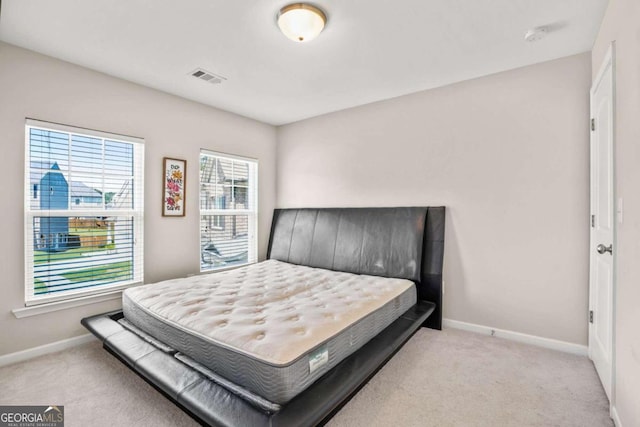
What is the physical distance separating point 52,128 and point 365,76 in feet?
9.30

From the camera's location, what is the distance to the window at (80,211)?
255 centimetres

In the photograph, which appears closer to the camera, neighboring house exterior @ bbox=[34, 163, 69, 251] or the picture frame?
neighboring house exterior @ bbox=[34, 163, 69, 251]

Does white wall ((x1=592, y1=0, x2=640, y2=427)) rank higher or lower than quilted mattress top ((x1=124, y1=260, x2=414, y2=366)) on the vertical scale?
higher

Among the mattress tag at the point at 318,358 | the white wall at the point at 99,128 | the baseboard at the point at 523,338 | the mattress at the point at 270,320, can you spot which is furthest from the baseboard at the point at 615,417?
the white wall at the point at 99,128

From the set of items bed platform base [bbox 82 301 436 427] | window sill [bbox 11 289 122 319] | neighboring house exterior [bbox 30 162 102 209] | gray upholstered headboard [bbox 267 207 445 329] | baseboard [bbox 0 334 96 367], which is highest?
neighboring house exterior [bbox 30 162 102 209]

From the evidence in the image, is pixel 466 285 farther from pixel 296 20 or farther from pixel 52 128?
pixel 52 128

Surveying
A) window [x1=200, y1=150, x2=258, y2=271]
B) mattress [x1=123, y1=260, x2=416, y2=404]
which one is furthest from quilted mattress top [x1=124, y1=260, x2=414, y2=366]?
window [x1=200, y1=150, x2=258, y2=271]

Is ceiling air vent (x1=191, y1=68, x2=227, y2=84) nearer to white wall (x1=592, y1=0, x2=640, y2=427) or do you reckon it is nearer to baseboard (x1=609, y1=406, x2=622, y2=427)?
white wall (x1=592, y1=0, x2=640, y2=427)

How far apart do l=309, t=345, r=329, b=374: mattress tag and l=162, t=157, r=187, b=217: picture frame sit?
2.52m

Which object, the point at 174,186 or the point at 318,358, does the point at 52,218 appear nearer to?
the point at 174,186

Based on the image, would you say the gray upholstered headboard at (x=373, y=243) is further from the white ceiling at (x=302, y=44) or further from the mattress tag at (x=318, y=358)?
the mattress tag at (x=318, y=358)

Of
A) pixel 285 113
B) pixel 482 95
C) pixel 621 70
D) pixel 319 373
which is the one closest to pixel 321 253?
pixel 285 113

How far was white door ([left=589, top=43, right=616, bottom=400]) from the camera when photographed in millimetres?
1848

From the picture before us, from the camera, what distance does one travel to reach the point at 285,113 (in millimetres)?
4090
